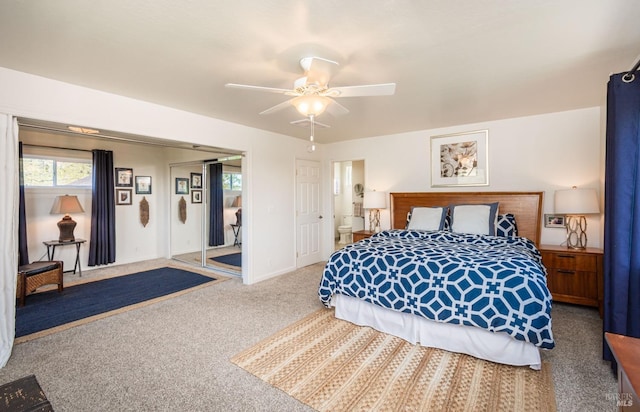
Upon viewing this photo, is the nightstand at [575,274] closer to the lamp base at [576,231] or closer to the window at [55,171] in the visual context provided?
the lamp base at [576,231]

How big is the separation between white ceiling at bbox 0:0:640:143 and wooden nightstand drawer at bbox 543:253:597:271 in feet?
5.76

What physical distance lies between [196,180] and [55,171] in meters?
2.15

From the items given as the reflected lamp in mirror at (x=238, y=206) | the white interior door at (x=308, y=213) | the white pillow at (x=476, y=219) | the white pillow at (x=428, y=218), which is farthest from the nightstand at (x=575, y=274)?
the reflected lamp in mirror at (x=238, y=206)

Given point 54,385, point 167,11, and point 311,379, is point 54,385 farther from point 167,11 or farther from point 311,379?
point 167,11

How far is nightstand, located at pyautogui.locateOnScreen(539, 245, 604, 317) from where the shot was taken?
3238 millimetres

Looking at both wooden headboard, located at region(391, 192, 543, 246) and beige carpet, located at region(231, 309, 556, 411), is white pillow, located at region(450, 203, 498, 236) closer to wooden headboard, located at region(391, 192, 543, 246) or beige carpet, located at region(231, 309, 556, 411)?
wooden headboard, located at region(391, 192, 543, 246)

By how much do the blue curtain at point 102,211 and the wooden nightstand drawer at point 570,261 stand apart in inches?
265

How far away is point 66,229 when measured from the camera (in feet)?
15.7

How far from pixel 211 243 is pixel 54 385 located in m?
3.60

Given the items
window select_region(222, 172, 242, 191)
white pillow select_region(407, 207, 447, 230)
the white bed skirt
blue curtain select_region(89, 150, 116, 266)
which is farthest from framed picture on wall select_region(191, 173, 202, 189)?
white pillow select_region(407, 207, 447, 230)

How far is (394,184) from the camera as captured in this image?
5098 millimetres

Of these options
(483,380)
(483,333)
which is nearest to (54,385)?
(483,380)

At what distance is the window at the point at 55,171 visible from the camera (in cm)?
459

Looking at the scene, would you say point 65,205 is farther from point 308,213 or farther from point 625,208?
point 625,208
